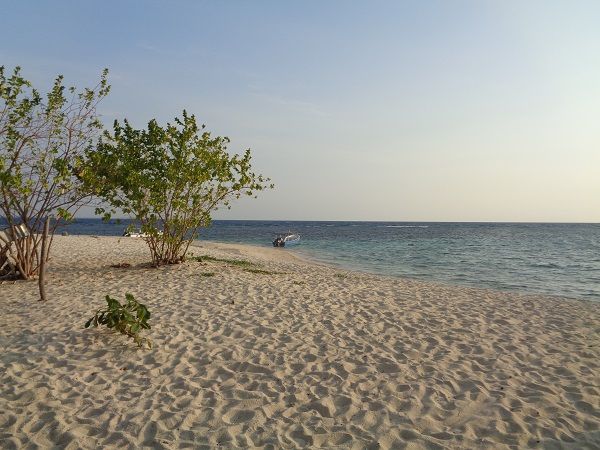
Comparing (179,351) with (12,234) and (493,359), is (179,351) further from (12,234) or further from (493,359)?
(12,234)

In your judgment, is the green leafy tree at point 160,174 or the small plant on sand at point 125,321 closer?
the small plant on sand at point 125,321

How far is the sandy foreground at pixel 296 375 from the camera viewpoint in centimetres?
458

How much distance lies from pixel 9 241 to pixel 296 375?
9983mm

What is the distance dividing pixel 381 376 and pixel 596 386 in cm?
290

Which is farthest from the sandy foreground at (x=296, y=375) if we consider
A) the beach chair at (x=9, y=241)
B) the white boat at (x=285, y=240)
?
the white boat at (x=285, y=240)

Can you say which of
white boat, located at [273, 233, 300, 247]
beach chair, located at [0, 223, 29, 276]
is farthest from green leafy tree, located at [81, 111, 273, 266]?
white boat, located at [273, 233, 300, 247]

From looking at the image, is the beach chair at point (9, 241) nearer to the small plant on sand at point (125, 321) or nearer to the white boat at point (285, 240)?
the small plant on sand at point (125, 321)

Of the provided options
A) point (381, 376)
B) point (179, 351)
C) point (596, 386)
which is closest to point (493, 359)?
point (596, 386)

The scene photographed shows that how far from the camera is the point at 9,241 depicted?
11.8 meters

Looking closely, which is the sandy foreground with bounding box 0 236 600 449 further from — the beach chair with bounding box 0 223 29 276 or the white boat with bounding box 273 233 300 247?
the white boat with bounding box 273 233 300 247

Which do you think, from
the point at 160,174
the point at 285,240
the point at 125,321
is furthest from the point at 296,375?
the point at 285,240

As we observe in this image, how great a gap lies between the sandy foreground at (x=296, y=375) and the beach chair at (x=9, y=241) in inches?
71.2

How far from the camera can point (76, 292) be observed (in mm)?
10445

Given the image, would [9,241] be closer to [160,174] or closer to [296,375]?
[160,174]
